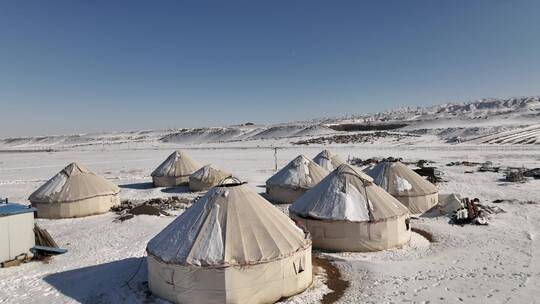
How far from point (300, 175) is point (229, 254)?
14.5m

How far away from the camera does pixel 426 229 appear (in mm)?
18797

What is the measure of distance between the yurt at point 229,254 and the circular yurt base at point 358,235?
3408mm

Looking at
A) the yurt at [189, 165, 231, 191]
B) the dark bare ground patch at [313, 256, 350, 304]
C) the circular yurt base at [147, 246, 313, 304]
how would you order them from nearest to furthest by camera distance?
1. the circular yurt base at [147, 246, 313, 304]
2. the dark bare ground patch at [313, 256, 350, 304]
3. the yurt at [189, 165, 231, 191]

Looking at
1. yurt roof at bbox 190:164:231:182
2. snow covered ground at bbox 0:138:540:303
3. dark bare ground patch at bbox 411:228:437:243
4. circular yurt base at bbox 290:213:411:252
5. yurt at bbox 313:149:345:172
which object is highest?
yurt at bbox 313:149:345:172

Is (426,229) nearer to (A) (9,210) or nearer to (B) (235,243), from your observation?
(B) (235,243)

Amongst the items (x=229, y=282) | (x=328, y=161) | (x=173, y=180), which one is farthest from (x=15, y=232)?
(x=328, y=161)

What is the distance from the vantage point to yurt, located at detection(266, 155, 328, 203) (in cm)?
2506

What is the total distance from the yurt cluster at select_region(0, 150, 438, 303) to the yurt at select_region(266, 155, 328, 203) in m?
0.06

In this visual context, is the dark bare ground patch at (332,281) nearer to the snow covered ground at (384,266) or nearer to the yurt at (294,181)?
the snow covered ground at (384,266)

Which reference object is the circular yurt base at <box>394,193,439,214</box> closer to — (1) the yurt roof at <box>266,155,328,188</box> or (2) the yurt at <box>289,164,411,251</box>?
(2) the yurt at <box>289,164,411,251</box>

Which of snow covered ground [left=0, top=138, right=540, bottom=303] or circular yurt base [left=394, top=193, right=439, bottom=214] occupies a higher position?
circular yurt base [left=394, top=193, right=439, bottom=214]

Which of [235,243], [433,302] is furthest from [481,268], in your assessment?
[235,243]

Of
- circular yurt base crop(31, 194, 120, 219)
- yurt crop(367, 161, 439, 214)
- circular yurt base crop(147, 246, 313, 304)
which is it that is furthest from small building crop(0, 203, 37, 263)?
yurt crop(367, 161, 439, 214)

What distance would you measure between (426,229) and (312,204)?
224 inches
